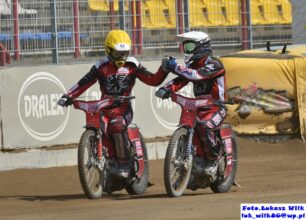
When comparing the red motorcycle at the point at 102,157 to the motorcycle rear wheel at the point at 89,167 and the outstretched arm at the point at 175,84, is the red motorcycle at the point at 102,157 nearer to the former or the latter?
the motorcycle rear wheel at the point at 89,167

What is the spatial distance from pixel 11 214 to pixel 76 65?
5.72 meters

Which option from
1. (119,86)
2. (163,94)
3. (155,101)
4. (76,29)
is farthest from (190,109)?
(155,101)

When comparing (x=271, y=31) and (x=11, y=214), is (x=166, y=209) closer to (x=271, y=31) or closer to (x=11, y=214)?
(x=11, y=214)

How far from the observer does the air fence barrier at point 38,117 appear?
14078 millimetres

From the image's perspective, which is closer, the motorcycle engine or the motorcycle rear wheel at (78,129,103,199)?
the motorcycle rear wheel at (78,129,103,199)

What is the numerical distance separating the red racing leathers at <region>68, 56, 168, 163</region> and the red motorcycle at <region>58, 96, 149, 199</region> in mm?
91

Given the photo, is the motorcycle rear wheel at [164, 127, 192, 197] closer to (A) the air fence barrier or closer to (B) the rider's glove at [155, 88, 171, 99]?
(B) the rider's glove at [155, 88, 171, 99]

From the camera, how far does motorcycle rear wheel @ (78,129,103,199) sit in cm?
1057

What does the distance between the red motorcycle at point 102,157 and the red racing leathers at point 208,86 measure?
2.17 feet

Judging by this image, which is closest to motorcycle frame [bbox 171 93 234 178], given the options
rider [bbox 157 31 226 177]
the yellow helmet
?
rider [bbox 157 31 226 177]

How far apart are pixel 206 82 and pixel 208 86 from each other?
50 millimetres

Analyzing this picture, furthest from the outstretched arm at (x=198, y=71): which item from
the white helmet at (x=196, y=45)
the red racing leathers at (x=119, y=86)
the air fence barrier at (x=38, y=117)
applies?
the air fence barrier at (x=38, y=117)

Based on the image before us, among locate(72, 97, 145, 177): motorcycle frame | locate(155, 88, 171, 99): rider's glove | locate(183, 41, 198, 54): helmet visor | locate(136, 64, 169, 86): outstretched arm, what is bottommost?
locate(72, 97, 145, 177): motorcycle frame

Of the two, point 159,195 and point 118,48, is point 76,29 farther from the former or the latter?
point 159,195
